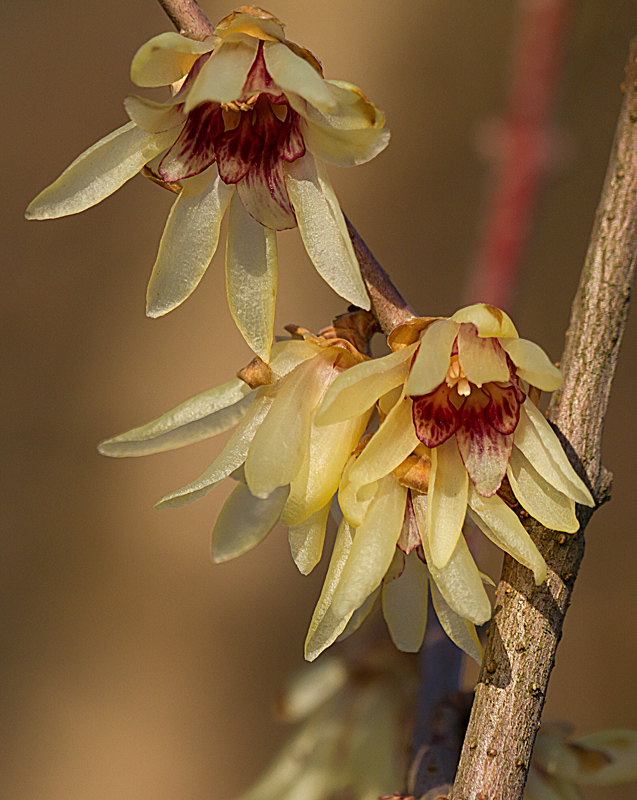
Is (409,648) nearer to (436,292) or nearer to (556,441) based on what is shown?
(556,441)

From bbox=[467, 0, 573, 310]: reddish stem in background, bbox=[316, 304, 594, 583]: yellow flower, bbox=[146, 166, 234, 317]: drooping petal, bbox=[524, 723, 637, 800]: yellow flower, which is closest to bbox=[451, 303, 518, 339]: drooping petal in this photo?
bbox=[316, 304, 594, 583]: yellow flower

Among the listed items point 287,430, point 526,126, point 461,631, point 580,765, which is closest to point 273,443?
point 287,430

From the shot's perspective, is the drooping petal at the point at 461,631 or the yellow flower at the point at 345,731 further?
the yellow flower at the point at 345,731

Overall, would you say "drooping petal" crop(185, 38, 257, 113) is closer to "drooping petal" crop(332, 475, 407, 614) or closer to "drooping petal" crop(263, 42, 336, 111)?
"drooping petal" crop(263, 42, 336, 111)

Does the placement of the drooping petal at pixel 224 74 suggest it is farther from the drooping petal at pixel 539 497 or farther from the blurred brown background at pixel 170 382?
the blurred brown background at pixel 170 382

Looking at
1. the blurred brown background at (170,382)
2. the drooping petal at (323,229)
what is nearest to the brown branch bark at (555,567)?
the drooping petal at (323,229)
